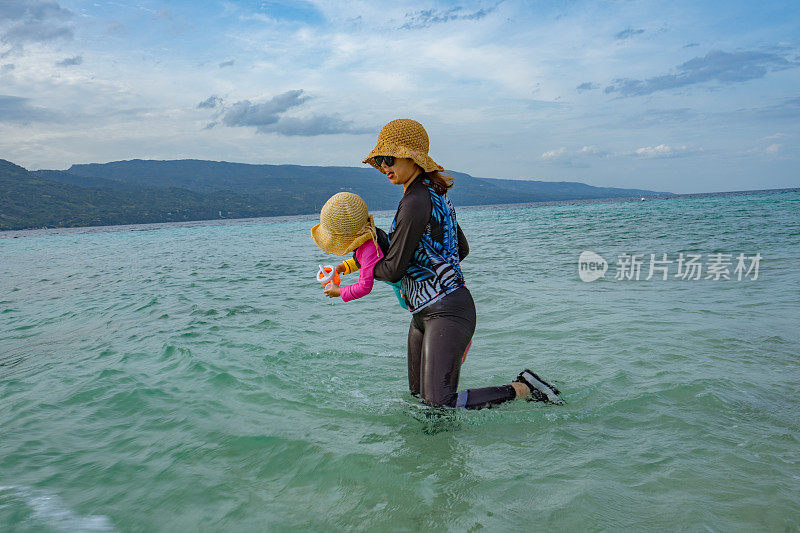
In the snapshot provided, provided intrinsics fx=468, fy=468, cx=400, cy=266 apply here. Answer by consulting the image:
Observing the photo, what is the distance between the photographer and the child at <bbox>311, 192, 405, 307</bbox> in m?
3.57

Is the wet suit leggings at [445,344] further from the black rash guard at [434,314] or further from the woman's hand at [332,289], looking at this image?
the woman's hand at [332,289]

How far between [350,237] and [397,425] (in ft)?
5.97

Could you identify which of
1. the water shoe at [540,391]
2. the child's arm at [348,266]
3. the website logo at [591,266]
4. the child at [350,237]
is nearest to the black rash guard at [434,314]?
the child at [350,237]

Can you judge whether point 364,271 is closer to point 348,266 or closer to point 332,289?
point 348,266

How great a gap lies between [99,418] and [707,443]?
5554mm

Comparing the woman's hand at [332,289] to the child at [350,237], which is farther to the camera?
the woman's hand at [332,289]

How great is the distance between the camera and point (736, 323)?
7207mm

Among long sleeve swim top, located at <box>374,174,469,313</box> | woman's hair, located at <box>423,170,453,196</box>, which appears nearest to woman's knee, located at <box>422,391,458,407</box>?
long sleeve swim top, located at <box>374,174,469,313</box>

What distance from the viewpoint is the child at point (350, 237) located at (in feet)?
11.7

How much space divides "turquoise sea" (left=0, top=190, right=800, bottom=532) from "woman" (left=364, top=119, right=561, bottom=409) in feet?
1.17

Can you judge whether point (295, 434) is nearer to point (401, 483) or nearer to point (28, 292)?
point (401, 483)

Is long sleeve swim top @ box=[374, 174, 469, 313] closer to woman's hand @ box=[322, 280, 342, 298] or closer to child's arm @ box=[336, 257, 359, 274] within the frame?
child's arm @ box=[336, 257, 359, 274]

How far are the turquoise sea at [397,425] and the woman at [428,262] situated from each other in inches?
14.1

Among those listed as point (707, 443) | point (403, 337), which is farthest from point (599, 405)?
point (403, 337)
